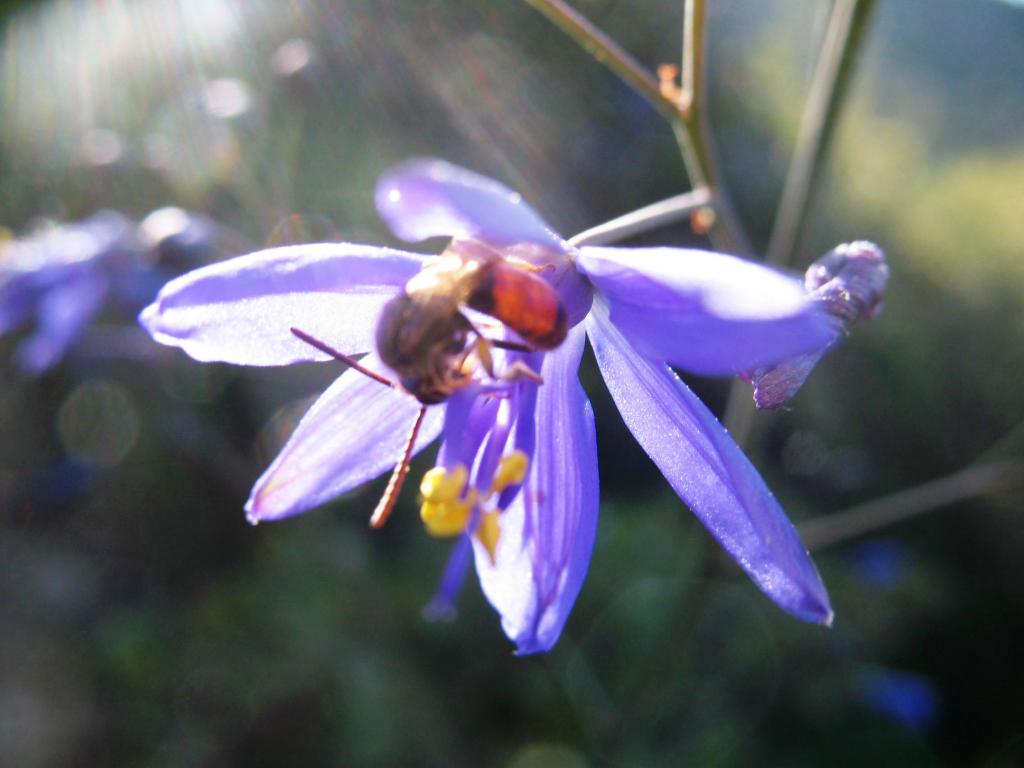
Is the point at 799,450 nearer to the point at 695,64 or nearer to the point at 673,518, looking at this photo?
the point at 673,518

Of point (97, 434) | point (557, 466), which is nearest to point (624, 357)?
point (557, 466)

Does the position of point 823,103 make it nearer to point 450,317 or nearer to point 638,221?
point 638,221

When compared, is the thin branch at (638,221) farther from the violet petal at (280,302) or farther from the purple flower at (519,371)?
the violet petal at (280,302)

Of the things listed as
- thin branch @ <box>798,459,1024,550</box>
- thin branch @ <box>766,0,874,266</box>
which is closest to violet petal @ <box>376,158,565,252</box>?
thin branch @ <box>766,0,874,266</box>

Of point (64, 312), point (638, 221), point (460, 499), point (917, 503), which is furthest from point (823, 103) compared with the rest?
point (64, 312)

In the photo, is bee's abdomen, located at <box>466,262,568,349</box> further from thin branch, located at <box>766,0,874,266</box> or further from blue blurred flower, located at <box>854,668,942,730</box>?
blue blurred flower, located at <box>854,668,942,730</box>

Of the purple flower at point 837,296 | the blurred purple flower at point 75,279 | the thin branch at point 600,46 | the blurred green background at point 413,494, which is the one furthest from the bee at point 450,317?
the blurred purple flower at point 75,279

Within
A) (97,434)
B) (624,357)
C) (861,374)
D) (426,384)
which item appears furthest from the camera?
(861,374)
